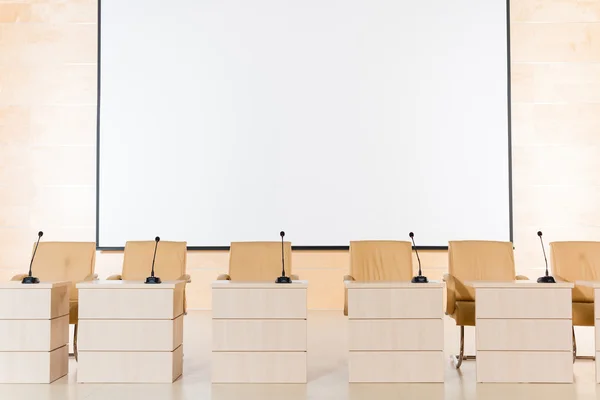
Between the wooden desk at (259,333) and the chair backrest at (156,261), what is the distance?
4.89 ft

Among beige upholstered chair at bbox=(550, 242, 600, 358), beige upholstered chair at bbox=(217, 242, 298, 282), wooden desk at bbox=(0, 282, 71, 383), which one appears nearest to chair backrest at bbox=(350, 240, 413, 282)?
beige upholstered chair at bbox=(217, 242, 298, 282)

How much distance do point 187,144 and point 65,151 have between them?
1.52m

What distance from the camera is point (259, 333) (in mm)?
4207

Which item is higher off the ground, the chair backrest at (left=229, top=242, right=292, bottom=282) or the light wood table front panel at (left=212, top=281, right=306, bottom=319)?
the chair backrest at (left=229, top=242, right=292, bottom=282)

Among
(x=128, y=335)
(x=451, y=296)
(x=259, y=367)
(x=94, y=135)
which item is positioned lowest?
(x=259, y=367)

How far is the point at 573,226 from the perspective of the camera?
7.67 meters

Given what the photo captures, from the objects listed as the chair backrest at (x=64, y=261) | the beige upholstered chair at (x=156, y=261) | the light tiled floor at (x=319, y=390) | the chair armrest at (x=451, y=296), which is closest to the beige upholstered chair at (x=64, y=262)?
the chair backrest at (x=64, y=261)

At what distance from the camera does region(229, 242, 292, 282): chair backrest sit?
5598 mm

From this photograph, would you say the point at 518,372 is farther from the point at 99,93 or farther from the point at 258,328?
the point at 99,93

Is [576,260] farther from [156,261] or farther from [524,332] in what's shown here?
[156,261]

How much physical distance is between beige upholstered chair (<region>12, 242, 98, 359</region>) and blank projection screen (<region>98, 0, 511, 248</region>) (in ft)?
6.73

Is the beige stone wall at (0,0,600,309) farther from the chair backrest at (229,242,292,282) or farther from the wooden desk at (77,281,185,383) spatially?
the wooden desk at (77,281,185,383)

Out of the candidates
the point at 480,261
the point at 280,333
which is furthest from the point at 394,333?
the point at 480,261

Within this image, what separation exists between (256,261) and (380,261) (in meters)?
1.06
